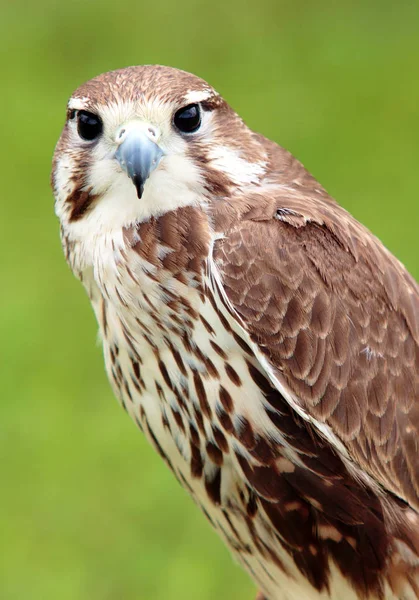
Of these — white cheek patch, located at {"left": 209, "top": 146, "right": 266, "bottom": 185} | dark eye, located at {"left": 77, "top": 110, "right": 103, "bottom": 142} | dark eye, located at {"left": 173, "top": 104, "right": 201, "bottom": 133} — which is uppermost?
dark eye, located at {"left": 77, "top": 110, "right": 103, "bottom": 142}

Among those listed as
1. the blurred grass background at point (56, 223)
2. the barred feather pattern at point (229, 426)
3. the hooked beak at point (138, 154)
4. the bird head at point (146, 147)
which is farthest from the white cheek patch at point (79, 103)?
the blurred grass background at point (56, 223)

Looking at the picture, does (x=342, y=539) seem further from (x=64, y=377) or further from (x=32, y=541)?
(x=64, y=377)

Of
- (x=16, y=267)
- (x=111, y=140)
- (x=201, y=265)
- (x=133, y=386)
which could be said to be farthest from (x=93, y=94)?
(x=16, y=267)

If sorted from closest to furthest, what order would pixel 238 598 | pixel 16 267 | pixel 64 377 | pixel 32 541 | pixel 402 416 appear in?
pixel 402 416
pixel 238 598
pixel 32 541
pixel 64 377
pixel 16 267

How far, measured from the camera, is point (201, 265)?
2.90 m

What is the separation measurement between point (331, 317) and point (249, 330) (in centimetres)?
25

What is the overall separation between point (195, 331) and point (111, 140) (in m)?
0.52

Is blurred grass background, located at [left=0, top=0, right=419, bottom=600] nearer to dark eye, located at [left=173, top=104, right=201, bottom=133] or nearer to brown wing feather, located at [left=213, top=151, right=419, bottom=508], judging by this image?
brown wing feather, located at [left=213, top=151, right=419, bottom=508]

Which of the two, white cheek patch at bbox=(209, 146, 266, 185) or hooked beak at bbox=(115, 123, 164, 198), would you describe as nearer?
hooked beak at bbox=(115, 123, 164, 198)

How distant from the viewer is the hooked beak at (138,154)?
8.98ft

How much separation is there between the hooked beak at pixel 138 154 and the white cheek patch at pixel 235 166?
20cm

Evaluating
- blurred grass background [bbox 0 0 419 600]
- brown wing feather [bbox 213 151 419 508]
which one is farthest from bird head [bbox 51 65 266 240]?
blurred grass background [bbox 0 0 419 600]

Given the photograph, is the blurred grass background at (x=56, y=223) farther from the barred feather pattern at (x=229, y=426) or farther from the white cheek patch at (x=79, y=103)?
the white cheek patch at (x=79, y=103)

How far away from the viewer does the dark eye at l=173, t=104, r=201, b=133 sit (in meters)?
2.97
